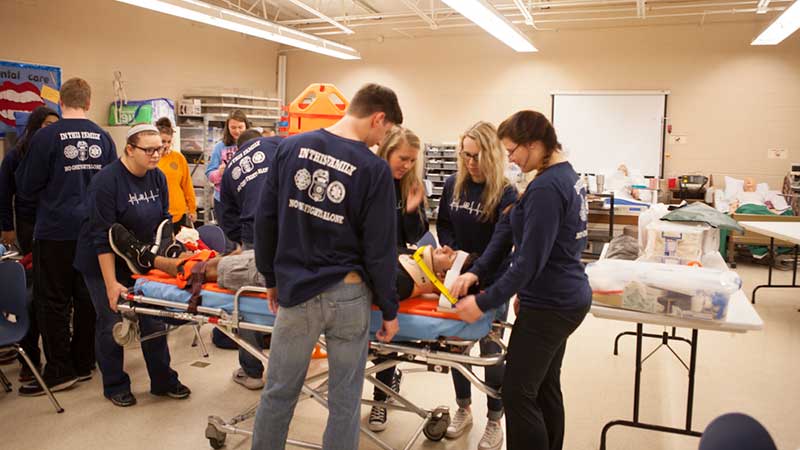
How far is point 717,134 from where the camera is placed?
9750mm

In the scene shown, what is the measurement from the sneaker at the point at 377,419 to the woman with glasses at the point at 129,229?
1.13m

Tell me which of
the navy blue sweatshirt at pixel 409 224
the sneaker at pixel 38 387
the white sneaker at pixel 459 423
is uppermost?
the navy blue sweatshirt at pixel 409 224

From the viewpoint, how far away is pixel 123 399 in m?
3.39

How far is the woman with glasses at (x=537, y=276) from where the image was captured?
2107mm

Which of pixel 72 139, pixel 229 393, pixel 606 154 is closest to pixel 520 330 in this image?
pixel 229 393

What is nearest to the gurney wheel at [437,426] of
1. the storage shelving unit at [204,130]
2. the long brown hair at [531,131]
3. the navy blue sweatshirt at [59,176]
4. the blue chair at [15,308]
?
the long brown hair at [531,131]

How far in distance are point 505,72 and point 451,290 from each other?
9170mm

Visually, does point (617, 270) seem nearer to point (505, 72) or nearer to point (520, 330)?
point (520, 330)

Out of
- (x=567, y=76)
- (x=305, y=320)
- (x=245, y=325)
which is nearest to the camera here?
(x=305, y=320)

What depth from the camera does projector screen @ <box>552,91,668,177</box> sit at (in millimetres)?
10000

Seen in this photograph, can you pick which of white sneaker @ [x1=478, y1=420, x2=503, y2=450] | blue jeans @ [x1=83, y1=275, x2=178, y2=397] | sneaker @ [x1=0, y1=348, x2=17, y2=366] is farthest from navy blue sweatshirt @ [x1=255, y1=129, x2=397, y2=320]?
sneaker @ [x1=0, y1=348, x2=17, y2=366]

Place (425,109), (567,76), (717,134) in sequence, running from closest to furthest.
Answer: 1. (717,134)
2. (567,76)
3. (425,109)

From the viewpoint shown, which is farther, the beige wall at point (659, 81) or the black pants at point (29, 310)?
the beige wall at point (659, 81)

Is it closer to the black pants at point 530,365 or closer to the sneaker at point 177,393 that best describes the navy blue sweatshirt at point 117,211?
the sneaker at point 177,393
